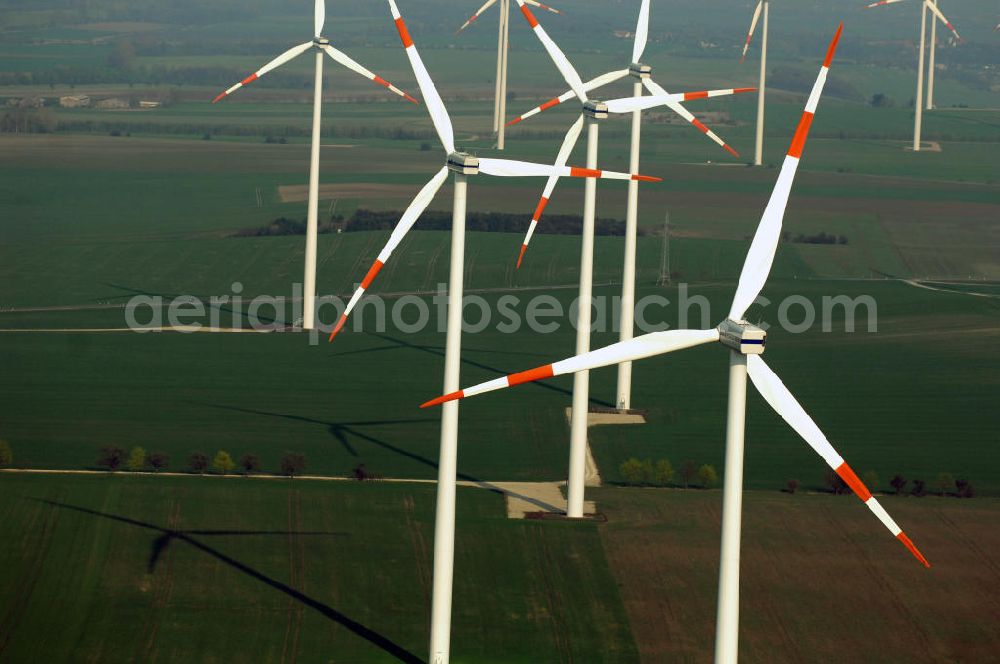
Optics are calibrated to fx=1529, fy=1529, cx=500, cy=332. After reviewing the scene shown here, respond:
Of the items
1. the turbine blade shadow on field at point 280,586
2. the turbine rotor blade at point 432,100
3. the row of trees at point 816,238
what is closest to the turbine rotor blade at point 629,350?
the turbine rotor blade at point 432,100

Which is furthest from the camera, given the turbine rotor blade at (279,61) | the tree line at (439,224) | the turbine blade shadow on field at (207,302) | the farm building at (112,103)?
the farm building at (112,103)

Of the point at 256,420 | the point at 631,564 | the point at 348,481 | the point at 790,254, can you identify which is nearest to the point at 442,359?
the point at 256,420

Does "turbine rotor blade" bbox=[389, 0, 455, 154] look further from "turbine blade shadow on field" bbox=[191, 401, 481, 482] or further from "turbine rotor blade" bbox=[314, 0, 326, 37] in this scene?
"turbine rotor blade" bbox=[314, 0, 326, 37]

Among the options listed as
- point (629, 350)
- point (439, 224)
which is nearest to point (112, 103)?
point (439, 224)

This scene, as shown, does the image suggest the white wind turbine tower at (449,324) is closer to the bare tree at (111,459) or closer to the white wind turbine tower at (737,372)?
the white wind turbine tower at (737,372)

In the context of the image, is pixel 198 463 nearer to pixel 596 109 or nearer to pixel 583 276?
pixel 583 276
